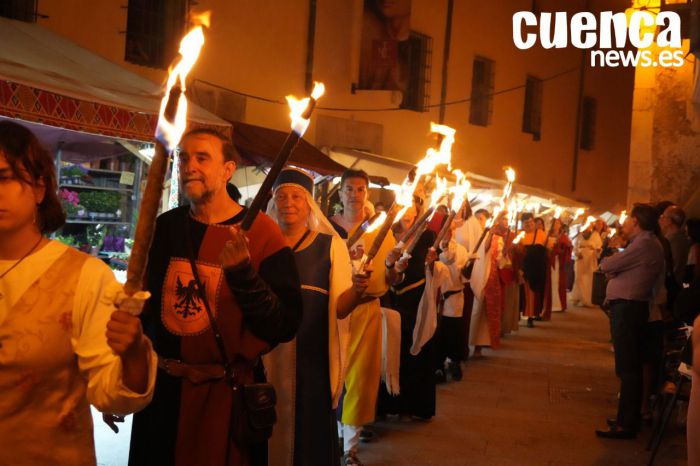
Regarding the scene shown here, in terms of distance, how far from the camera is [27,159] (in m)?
2.75

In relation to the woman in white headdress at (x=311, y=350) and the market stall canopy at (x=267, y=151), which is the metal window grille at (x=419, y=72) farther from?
the woman in white headdress at (x=311, y=350)

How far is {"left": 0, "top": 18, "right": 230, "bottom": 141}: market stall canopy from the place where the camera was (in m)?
6.44

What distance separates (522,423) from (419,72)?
13.8 metres

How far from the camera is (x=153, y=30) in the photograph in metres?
13.5

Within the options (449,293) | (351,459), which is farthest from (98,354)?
(449,293)

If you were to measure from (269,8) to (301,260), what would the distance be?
37.3 feet

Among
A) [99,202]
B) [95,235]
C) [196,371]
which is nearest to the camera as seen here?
[196,371]

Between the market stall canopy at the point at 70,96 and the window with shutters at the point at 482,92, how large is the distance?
15884mm

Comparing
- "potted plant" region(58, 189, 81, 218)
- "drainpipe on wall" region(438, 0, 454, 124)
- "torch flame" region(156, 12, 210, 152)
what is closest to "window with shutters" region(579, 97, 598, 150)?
"drainpipe on wall" region(438, 0, 454, 124)

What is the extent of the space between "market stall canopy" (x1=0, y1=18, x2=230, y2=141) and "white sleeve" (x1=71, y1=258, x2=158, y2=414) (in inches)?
141

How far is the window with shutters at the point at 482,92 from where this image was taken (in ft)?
80.1

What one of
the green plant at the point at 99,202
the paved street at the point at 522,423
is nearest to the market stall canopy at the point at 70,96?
the green plant at the point at 99,202

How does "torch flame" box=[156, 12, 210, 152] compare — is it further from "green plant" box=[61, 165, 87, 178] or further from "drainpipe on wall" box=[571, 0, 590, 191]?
"drainpipe on wall" box=[571, 0, 590, 191]

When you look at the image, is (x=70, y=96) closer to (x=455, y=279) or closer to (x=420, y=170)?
(x=420, y=170)
